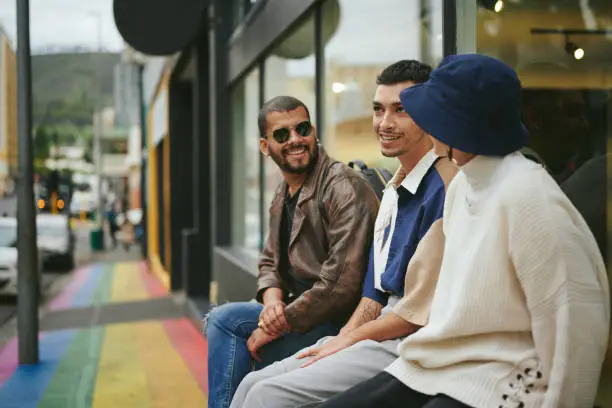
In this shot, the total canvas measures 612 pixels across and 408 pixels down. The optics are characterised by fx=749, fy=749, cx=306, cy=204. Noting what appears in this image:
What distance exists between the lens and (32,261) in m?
7.19

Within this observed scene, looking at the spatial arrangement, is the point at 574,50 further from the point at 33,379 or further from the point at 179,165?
the point at 179,165

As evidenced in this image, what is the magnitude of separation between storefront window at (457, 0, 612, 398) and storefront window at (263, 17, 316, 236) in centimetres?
292

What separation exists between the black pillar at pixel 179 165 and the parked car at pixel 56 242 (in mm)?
5544

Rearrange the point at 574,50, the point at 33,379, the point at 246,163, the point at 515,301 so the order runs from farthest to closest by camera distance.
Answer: the point at 246,163 → the point at 33,379 → the point at 574,50 → the point at 515,301

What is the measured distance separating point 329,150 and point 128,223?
22061mm

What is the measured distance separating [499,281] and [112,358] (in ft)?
20.1

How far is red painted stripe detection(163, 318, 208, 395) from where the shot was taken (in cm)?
660

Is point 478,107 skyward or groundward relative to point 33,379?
skyward

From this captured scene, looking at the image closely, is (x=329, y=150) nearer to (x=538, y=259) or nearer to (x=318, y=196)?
(x=318, y=196)

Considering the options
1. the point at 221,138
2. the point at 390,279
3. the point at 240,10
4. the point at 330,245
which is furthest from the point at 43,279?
the point at 390,279

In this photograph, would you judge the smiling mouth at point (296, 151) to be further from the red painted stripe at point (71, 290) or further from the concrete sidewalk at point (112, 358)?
the red painted stripe at point (71, 290)

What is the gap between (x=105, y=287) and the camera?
14.8m

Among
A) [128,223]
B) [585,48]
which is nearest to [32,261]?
[585,48]

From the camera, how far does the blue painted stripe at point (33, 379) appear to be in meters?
5.73
